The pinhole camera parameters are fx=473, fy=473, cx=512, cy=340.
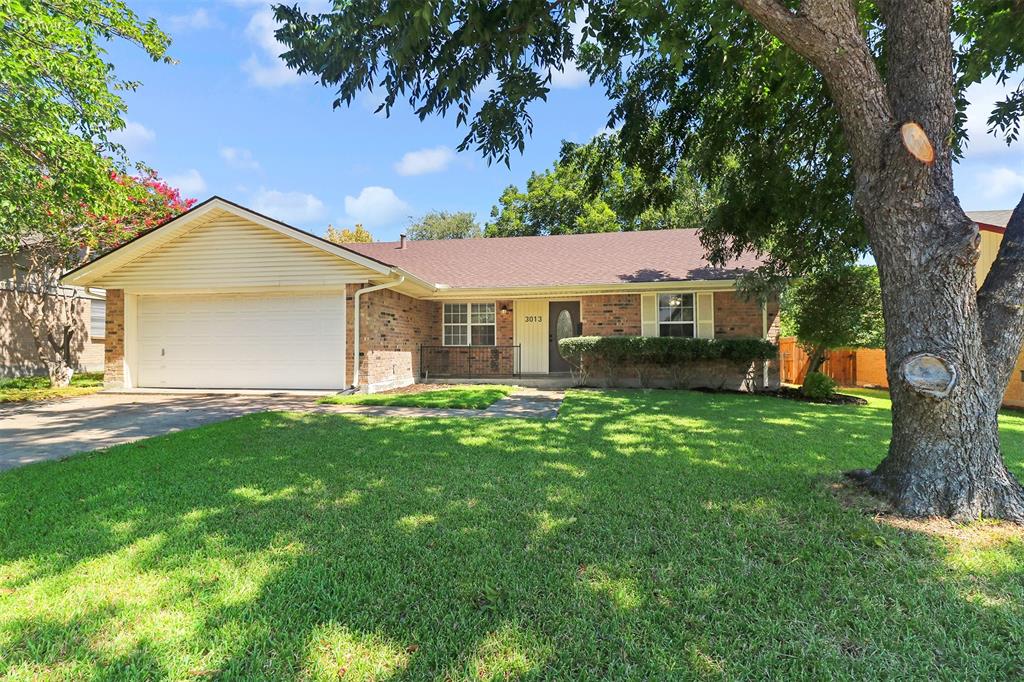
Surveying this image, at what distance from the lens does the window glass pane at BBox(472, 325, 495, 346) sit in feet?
45.9

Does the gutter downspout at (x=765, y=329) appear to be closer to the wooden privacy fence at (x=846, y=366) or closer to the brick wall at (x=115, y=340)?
the wooden privacy fence at (x=846, y=366)

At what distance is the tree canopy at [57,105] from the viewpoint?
7.31 metres

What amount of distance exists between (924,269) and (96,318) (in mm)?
21516

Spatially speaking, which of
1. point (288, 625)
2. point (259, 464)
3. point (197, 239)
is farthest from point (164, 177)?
point (288, 625)

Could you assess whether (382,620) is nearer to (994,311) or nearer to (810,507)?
(810,507)

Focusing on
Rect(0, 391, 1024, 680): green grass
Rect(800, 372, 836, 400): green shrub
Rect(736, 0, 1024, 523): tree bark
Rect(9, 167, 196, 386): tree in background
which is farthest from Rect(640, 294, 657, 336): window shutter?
Rect(9, 167, 196, 386): tree in background

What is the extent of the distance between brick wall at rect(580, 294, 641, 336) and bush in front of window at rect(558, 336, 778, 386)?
0.90m

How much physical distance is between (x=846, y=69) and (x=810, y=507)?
313 cm

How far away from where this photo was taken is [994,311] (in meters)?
3.25

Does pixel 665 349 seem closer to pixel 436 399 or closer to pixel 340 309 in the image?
pixel 436 399

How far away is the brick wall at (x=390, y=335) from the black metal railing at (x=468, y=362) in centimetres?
42

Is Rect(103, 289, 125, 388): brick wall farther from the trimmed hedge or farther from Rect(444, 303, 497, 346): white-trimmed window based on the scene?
the trimmed hedge

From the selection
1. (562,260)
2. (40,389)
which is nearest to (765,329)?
(562,260)

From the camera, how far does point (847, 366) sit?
16.1 metres
